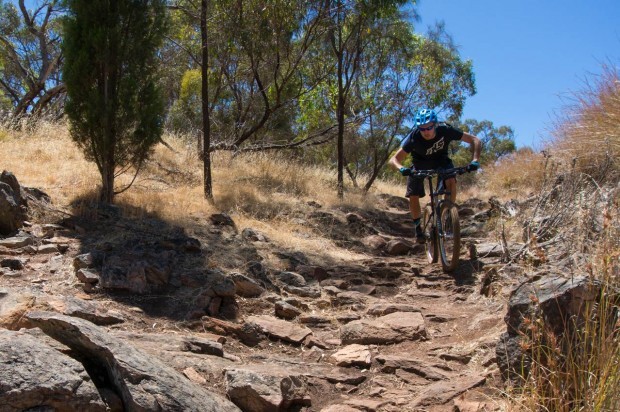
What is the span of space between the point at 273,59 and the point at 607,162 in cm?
905

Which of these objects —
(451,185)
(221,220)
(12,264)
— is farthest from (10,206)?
(451,185)

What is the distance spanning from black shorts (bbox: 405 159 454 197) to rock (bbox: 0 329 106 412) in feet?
16.9

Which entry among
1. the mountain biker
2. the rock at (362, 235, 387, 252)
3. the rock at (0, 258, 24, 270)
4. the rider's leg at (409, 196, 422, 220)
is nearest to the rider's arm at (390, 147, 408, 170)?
the mountain biker

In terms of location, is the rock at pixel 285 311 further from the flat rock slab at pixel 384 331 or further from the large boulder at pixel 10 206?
the large boulder at pixel 10 206

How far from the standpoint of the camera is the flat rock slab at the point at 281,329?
16.6 ft

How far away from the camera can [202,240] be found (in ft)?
24.8

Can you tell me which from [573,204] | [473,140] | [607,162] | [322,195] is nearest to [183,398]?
[573,204]

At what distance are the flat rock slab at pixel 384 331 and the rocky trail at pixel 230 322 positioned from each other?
0.02m

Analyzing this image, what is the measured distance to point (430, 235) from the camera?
24.7ft

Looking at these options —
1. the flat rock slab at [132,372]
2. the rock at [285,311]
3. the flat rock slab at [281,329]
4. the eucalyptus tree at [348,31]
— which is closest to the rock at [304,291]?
the rock at [285,311]

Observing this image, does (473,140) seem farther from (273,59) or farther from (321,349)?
(273,59)

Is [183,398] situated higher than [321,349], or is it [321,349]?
[183,398]

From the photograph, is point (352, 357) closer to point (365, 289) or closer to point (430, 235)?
point (365, 289)

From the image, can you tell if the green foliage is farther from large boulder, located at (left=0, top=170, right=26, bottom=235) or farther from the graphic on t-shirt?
the graphic on t-shirt
